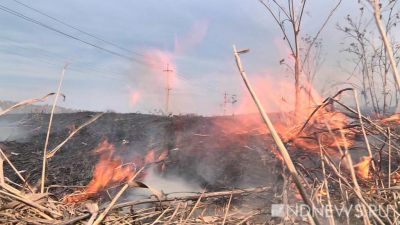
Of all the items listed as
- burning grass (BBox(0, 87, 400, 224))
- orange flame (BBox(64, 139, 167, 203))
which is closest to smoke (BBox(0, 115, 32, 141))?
orange flame (BBox(64, 139, 167, 203))

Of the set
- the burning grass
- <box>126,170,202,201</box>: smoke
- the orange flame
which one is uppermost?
the burning grass

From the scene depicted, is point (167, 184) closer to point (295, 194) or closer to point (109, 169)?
point (109, 169)

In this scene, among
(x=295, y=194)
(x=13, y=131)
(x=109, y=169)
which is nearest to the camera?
(x=295, y=194)

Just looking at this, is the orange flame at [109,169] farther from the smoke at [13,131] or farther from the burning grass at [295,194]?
the smoke at [13,131]

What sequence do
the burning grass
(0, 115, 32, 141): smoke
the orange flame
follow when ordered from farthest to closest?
1. (0, 115, 32, 141): smoke
2. the orange flame
3. the burning grass

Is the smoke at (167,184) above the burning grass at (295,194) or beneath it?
beneath

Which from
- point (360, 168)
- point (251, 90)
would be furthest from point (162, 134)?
point (251, 90)

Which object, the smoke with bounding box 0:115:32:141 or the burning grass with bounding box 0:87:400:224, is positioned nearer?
the burning grass with bounding box 0:87:400:224

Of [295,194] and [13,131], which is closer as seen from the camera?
[295,194]

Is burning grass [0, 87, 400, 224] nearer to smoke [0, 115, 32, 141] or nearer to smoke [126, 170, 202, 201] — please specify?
smoke [126, 170, 202, 201]

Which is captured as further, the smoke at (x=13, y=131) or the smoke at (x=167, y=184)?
the smoke at (x=13, y=131)

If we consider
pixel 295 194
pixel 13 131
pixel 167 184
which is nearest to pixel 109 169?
pixel 167 184

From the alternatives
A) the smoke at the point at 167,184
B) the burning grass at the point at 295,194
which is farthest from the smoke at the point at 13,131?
the burning grass at the point at 295,194

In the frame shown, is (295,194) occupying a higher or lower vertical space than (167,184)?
higher
